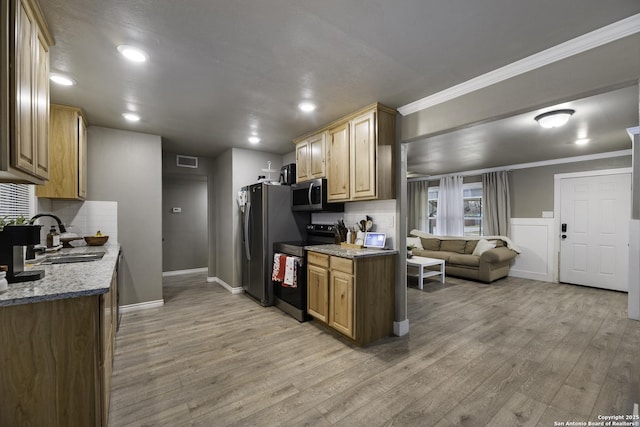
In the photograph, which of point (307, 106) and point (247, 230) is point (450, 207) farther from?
point (307, 106)

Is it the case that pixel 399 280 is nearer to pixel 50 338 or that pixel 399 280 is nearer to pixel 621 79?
pixel 621 79

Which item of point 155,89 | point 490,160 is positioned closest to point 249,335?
point 155,89

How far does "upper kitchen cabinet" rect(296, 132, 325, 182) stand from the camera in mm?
3598

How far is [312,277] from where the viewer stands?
10.7 ft

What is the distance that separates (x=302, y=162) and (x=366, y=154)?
130 cm

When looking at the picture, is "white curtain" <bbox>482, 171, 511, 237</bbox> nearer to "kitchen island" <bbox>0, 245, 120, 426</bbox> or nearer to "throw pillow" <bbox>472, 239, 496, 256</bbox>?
"throw pillow" <bbox>472, 239, 496, 256</bbox>

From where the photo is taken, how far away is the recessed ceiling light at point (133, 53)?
6.11ft

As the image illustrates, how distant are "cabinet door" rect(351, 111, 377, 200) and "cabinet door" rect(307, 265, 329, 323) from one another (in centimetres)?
94

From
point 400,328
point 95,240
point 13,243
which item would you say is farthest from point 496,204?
point 13,243

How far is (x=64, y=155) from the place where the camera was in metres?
2.84

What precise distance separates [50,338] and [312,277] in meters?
Result: 2.30

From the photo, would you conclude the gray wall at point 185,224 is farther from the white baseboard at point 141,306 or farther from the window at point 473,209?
the window at point 473,209

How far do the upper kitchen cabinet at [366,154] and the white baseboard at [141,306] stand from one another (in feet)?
9.71

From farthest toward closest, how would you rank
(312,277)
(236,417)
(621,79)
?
1. (312,277)
2. (236,417)
3. (621,79)
